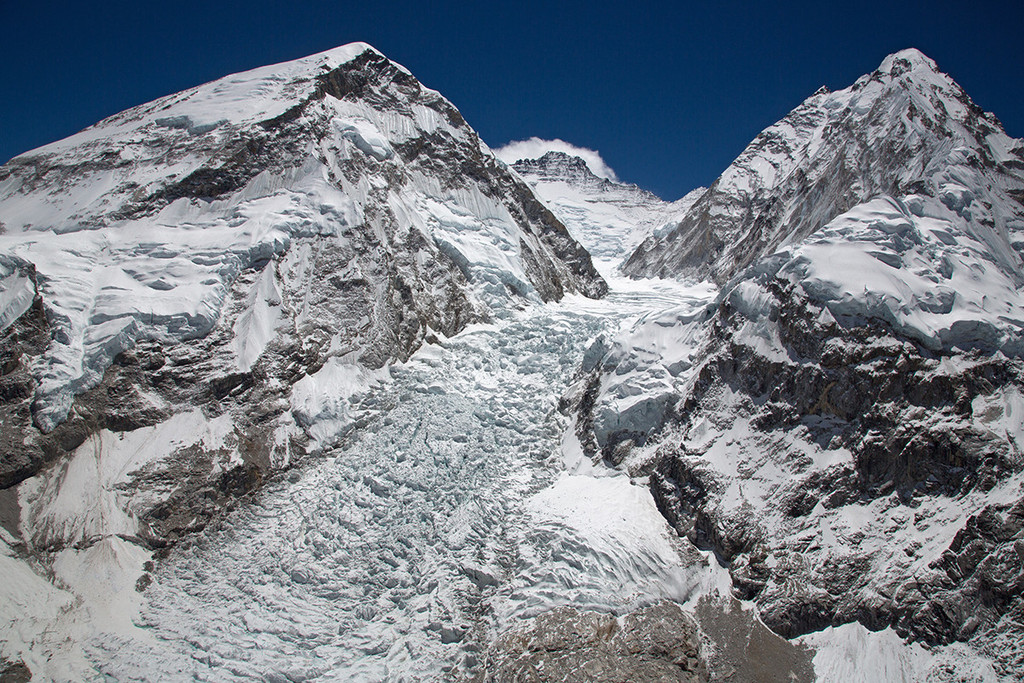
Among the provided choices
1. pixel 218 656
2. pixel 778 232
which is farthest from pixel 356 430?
pixel 778 232

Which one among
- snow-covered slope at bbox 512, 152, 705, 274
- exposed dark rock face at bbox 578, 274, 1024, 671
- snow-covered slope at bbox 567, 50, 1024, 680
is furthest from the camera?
snow-covered slope at bbox 512, 152, 705, 274

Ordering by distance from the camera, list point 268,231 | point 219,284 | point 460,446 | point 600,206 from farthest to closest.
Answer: point 600,206 < point 268,231 < point 219,284 < point 460,446

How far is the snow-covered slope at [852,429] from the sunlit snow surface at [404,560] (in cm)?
186

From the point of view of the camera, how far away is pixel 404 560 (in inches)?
639

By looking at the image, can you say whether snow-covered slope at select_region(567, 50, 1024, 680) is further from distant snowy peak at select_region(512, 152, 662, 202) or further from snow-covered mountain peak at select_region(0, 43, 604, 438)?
distant snowy peak at select_region(512, 152, 662, 202)

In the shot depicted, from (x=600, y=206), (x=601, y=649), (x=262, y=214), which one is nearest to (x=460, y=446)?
(x=601, y=649)

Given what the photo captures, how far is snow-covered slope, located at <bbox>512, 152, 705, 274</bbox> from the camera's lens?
7650 cm

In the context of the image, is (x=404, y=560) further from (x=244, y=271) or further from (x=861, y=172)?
(x=861, y=172)

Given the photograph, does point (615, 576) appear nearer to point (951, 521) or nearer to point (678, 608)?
point (678, 608)

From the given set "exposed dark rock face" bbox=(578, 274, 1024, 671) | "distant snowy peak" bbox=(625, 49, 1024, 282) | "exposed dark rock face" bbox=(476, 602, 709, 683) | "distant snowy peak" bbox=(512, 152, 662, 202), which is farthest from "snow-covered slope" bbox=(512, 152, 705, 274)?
"exposed dark rock face" bbox=(476, 602, 709, 683)

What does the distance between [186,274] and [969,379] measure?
23.5 meters

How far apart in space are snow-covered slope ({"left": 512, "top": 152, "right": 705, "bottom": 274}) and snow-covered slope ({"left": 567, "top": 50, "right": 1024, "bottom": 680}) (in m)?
44.7

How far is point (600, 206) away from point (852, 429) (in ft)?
259

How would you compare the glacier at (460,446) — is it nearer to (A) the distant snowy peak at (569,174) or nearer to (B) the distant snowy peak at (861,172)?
(B) the distant snowy peak at (861,172)
